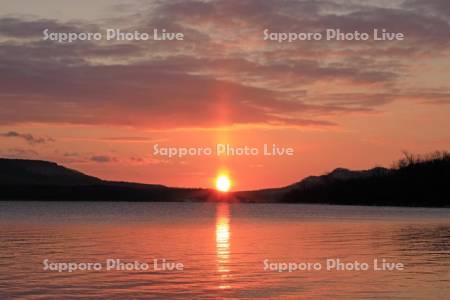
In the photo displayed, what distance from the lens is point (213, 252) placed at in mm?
60469

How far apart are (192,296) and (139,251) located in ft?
87.9

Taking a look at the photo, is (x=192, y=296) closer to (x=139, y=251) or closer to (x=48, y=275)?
(x=48, y=275)

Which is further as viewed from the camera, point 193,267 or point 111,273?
point 193,267

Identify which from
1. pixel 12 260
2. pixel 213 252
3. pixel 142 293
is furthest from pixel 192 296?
pixel 213 252

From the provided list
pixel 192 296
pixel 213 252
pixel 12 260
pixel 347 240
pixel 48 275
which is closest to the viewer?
pixel 192 296

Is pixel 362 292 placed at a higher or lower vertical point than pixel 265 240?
lower

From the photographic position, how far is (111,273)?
43.9 meters

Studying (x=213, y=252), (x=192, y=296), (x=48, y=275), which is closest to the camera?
(x=192, y=296)

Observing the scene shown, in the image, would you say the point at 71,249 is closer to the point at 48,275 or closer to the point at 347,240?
the point at 48,275

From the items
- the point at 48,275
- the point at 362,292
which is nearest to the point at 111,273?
the point at 48,275

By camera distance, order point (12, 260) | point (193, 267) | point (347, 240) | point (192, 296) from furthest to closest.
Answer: point (347, 240), point (12, 260), point (193, 267), point (192, 296)

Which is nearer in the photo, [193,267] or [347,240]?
[193,267]

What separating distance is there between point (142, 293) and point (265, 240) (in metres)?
41.4

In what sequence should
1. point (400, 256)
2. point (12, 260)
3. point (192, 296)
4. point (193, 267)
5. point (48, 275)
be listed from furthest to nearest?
point (400, 256) → point (12, 260) → point (193, 267) → point (48, 275) → point (192, 296)
